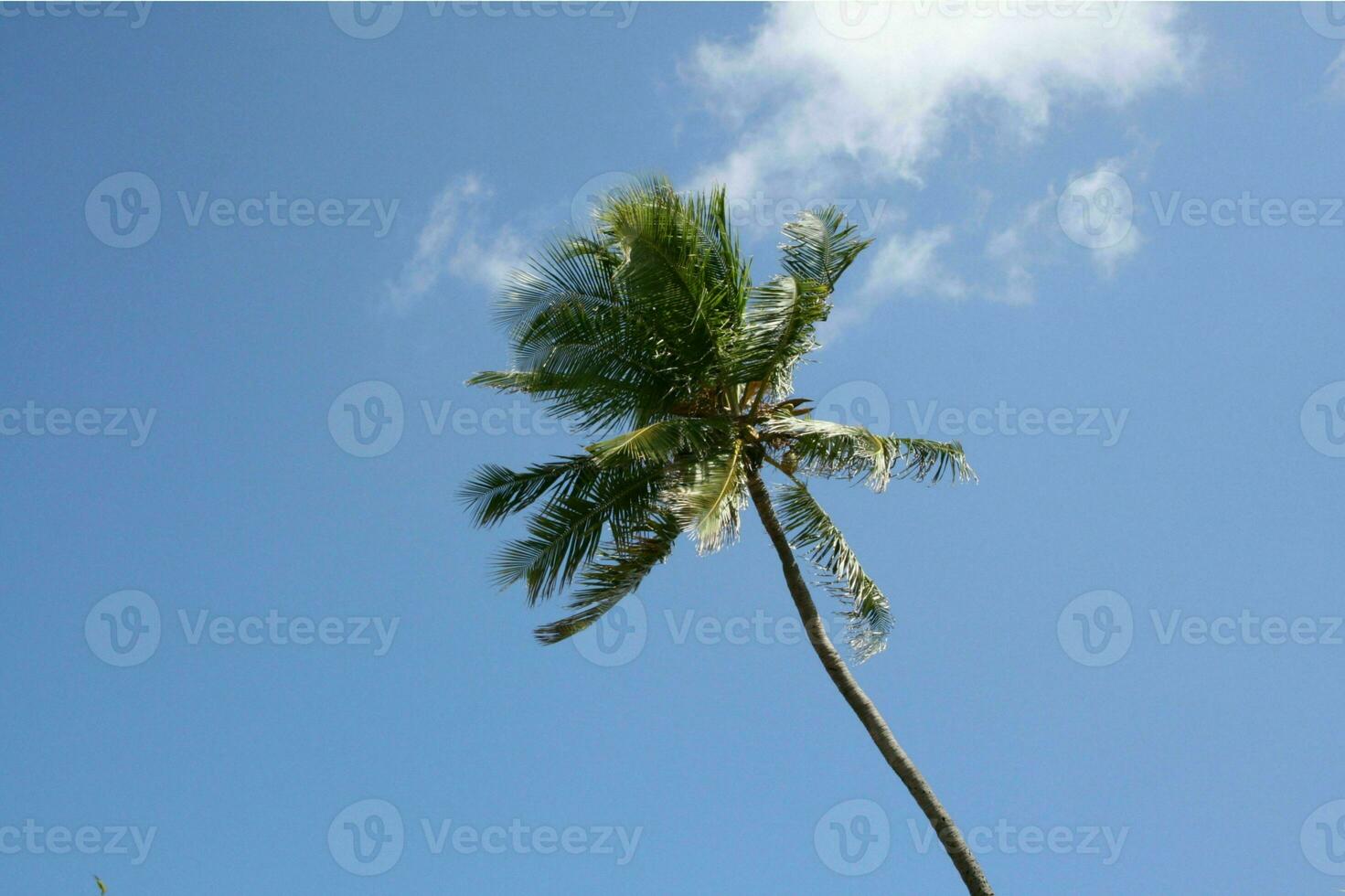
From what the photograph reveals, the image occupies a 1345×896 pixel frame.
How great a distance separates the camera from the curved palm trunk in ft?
47.9

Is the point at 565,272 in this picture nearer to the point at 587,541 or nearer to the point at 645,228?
the point at 645,228

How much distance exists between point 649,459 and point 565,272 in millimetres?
3217

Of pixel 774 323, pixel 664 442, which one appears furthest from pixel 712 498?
pixel 774 323

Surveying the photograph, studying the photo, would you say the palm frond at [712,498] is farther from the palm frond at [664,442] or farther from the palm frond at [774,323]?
the palm frond at [774,323]

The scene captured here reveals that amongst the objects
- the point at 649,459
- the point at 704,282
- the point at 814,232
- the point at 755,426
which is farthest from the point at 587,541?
the point at 814,232

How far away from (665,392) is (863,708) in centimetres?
509

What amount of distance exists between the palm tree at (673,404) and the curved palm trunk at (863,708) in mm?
23

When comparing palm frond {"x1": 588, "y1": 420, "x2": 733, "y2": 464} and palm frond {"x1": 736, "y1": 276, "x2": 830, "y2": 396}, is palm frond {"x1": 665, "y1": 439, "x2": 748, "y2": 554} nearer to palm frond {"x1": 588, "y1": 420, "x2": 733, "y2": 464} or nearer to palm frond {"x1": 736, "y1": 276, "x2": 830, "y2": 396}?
palm frond {"x1": 588, "y1": 420, "x2": 733, "y2": 464}

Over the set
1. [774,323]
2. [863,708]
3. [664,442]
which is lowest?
[863,708]

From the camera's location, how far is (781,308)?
16156mm

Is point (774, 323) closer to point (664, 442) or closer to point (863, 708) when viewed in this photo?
point (664, 442)

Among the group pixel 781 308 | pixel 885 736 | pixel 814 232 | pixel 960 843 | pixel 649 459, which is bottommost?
pixel 960 843

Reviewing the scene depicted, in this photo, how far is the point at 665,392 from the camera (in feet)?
55.0

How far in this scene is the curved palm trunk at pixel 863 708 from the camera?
14.6 m
